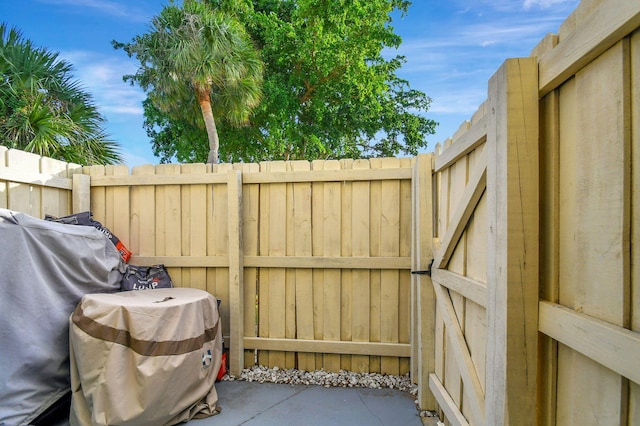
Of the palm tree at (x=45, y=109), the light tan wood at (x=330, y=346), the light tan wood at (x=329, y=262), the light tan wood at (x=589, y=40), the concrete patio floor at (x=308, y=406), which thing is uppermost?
the palm tree at (x=45, y=109)

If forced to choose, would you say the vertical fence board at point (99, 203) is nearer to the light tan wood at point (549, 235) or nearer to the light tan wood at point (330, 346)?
the light tan wood at point (330, 346)

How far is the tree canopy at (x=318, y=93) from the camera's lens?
9078mm

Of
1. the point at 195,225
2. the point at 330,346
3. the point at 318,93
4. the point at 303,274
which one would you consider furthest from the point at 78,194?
the point at 318,93

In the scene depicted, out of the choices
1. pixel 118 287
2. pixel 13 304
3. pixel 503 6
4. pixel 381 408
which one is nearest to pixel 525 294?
pixel 381 408

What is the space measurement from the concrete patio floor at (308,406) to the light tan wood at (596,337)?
5.80 ft

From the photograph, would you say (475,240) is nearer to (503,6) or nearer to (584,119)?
(584,119)

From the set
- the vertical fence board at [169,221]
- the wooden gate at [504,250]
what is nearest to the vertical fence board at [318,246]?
the vertical fence board at [169,221]

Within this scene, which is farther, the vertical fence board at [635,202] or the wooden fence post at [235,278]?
the wooden fence post at [235,278]

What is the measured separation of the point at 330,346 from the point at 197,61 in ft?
22.0

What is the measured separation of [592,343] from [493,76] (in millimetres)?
964

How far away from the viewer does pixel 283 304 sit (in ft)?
10.1

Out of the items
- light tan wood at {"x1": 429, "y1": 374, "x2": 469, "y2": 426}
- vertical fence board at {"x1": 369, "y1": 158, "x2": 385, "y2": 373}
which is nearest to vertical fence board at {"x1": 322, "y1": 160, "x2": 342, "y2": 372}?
vertical fence board at {"x1": 369, "y1": 158, "x2": 385, "y2": 373}

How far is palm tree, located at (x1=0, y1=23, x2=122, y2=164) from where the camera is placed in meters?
6.00

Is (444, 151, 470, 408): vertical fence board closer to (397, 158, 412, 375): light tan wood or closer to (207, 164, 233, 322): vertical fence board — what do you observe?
(397, 158, 412, 375): light tan wood
